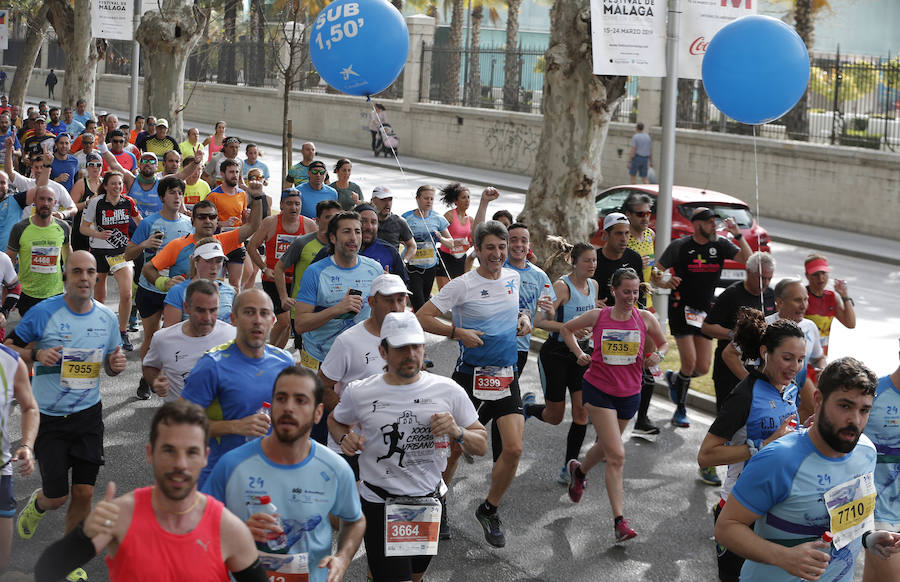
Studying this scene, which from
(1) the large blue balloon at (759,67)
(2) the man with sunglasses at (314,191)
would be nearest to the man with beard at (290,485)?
(1) the large blue balloon at (759,67)

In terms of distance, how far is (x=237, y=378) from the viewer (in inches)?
229

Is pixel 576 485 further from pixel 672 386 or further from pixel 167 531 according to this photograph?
pixel 167 531

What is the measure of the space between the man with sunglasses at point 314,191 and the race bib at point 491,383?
5243 mm

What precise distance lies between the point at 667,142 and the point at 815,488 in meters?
9.32

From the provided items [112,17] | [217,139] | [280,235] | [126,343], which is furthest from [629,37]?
[112,17]

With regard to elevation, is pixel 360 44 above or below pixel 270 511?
above

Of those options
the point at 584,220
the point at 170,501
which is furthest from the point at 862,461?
the point at 584,220

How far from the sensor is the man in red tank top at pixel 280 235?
11203mm

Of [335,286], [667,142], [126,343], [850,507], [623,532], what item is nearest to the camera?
[850,507]

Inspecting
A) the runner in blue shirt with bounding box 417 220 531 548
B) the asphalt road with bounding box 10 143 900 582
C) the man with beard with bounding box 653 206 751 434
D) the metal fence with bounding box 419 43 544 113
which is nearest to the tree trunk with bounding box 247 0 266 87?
the metal fence with bounding box 419 43 544 113

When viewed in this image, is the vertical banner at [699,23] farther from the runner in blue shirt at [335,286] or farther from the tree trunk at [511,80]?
the tree trunk at [511,80]

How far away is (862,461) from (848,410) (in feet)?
0.88

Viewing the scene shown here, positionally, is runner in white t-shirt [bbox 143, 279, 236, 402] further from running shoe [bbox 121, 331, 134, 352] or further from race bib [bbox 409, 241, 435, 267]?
race bib [bbox 409, 241, 435, 267]

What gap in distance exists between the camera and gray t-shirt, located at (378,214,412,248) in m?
11.6
